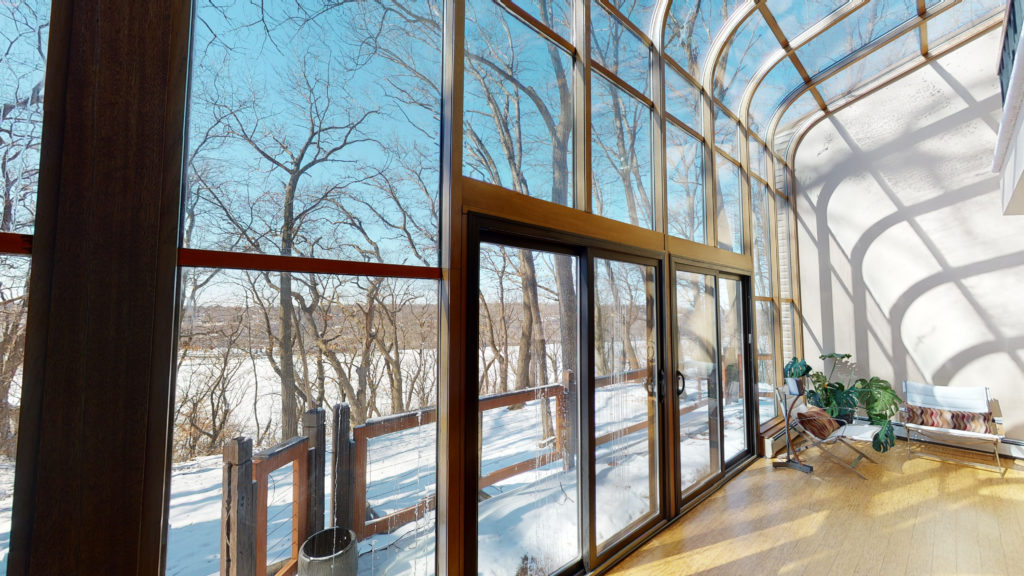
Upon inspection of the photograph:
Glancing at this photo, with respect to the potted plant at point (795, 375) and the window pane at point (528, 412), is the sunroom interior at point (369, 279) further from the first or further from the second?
the potted plant at point (795, 375)

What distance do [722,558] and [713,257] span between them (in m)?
2.41

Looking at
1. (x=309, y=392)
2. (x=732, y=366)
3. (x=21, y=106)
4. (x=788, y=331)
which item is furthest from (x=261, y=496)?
(x=788, y=331)

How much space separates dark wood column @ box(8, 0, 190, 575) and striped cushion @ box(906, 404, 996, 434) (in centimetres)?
641

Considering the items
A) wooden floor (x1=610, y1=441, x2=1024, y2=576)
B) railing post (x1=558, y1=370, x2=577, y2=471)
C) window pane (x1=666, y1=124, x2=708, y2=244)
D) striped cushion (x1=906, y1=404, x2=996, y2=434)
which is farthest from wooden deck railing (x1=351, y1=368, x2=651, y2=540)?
striped cushion (x1=906, y1=404, x2=996, y2=434)

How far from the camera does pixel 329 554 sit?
1.54 meters

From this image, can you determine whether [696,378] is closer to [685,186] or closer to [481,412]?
[685,186]

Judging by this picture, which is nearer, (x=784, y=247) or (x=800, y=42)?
(x=800, y=42)

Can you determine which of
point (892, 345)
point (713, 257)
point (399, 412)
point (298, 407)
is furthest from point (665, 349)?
point (892, 345)

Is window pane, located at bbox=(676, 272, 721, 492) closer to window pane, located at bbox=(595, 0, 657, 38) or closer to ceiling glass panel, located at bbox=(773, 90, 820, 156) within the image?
window pane, located at bbox=(595, 0, 657, 38)

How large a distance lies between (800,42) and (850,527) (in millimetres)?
4592

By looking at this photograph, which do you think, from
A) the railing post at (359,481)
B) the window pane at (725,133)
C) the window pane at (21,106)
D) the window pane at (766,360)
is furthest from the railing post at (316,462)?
the window pane at (766,360)

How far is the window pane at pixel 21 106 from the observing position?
1.02 m

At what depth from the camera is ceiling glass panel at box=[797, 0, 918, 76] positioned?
171 inches

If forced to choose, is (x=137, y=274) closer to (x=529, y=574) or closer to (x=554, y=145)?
(x=554, y=145)
